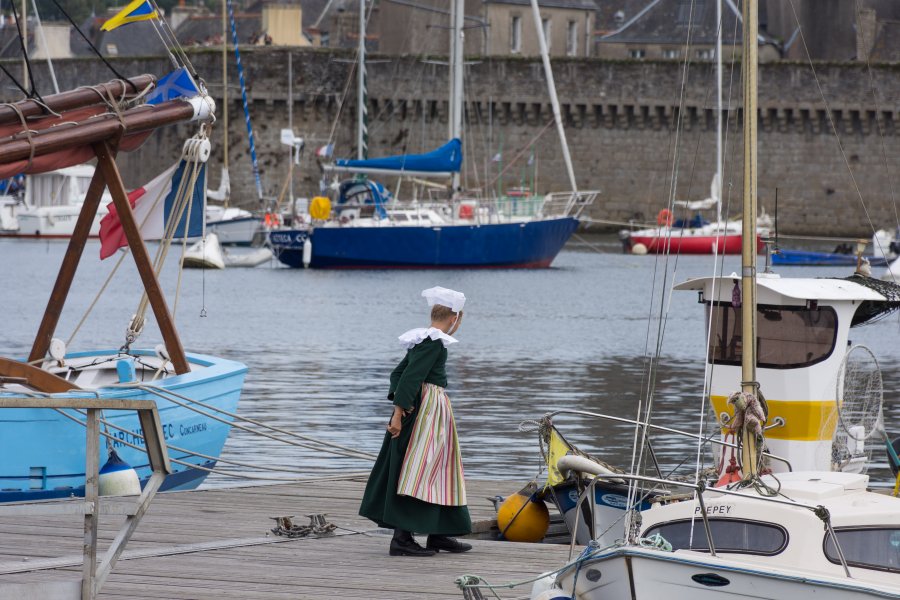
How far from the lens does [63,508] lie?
20.1 ft

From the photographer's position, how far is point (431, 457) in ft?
25.1

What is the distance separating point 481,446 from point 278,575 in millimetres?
8054

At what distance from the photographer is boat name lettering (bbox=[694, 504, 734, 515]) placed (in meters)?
6.70

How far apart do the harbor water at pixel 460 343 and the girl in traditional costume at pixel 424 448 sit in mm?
1162

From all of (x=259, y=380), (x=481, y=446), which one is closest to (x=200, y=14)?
(x=259, y=380)

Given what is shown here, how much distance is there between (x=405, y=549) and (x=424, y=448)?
21.3 inches

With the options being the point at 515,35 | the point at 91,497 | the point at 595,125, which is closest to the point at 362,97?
the point at 595,125

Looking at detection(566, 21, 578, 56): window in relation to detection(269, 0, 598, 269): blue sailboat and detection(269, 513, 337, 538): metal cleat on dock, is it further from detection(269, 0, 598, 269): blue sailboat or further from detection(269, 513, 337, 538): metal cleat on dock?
detection(269, 513, 337, 538): metal cleat on dock

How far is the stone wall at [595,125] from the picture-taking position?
55.5 metres

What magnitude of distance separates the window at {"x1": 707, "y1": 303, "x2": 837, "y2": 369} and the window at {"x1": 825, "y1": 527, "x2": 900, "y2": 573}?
393cm

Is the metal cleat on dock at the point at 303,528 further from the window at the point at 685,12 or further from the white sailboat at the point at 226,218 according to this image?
the window at the point at 685,12

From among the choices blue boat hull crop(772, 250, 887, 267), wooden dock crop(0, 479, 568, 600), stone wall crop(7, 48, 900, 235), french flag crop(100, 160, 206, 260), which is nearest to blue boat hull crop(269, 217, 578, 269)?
blue boat hull crop(772, 250, 887, 267)

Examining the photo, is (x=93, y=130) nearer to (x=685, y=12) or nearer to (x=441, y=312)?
(x=441, y=312)

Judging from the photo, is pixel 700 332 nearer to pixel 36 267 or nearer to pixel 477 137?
pixel 36 267
